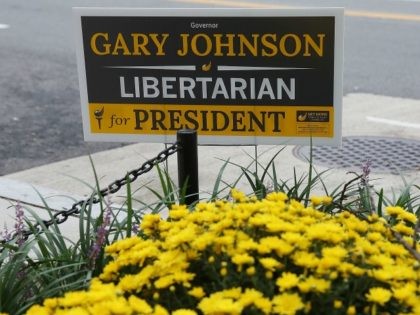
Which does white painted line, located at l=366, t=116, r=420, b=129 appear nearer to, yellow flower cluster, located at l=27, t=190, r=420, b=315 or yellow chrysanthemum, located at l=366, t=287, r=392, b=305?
yellow flower cluster, located at l=27, t=190, r=420, b=315

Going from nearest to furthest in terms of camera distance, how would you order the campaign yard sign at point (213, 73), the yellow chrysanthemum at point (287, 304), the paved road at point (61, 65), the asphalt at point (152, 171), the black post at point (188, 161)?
the yellow chrysanthemum at point (287, 304), the black post at point (188, 161), the campaign yard sign at point (213, 73), the asphalt at point (152, 171), the paved road at point (61, 65)

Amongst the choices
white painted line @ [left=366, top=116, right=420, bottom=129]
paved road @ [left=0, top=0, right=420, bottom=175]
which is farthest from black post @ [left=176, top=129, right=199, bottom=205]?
white painted line @ [left=366, top=116, right=420, bottom=129]

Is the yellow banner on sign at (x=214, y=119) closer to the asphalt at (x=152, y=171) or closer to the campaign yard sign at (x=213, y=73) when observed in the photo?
the campaign yard sign at (x=213, y=73)

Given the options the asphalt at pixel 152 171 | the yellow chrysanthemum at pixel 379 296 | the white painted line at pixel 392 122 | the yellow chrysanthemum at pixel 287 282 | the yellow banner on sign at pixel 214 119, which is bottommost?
the asphalt at pixel 152 171

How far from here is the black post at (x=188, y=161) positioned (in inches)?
147

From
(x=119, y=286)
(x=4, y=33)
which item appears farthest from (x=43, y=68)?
(x=119, y=286)

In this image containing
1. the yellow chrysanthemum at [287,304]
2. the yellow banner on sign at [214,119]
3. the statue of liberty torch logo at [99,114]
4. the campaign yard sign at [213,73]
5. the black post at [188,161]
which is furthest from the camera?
the statue of liberty torch logo at [99,114]

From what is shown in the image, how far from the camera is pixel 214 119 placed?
4254 millimetres

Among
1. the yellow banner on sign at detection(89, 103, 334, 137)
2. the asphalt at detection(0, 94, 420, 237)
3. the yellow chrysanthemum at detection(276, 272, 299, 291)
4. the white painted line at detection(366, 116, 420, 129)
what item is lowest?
the asphalt at detection(0, 94, 420, 237)

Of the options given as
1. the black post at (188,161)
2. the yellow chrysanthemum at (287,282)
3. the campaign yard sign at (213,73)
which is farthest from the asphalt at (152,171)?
the yellow chrysanthemum at (287,282)

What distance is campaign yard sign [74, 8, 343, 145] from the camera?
4.05 m

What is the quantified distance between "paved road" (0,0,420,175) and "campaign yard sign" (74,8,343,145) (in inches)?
101

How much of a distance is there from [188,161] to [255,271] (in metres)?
1.69

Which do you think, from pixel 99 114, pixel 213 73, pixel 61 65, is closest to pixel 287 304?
pixel 213 73
